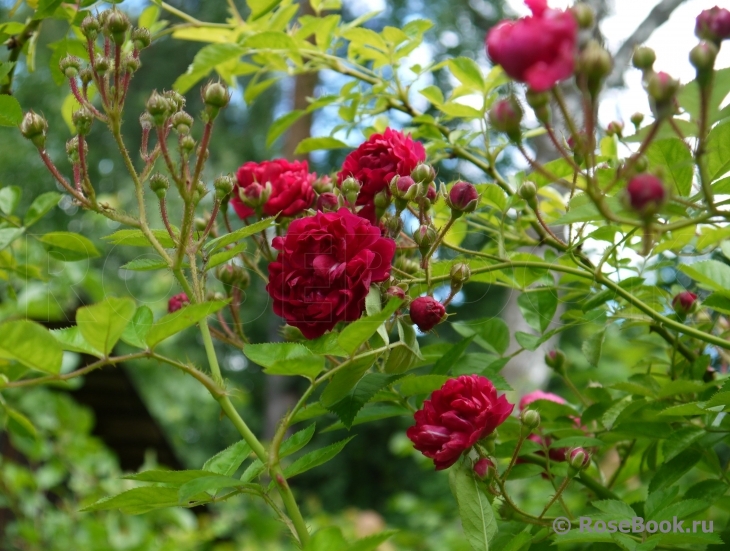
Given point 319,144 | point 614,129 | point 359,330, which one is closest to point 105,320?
point 359,330

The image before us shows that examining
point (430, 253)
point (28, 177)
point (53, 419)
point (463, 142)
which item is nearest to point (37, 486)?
point (53, 419)

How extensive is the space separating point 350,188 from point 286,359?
0.54 ft

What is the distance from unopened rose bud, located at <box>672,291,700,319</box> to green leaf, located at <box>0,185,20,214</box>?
0.65m

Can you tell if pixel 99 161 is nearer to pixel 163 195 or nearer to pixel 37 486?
pixel 37 486

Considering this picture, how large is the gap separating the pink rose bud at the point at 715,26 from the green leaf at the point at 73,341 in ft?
1.26

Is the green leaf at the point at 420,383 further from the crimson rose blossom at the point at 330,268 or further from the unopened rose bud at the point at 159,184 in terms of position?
the unopened rose bud at the point at 159,184

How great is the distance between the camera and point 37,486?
5.64 ft

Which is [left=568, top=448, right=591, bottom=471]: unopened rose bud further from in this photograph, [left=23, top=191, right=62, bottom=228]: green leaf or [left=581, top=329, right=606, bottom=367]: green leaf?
[left=23, top=191, right=62, bottom=228]: green leaf

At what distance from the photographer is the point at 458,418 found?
0.51 m

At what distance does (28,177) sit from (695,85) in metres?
5.89

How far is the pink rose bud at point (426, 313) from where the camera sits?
49 cm

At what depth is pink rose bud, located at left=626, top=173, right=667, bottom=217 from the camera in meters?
0.31

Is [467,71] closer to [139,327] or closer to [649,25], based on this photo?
[139,327]

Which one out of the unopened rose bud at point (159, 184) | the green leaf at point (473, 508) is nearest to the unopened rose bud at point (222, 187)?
the unopened rose bud at point (159, 184)
